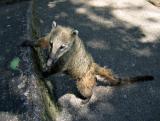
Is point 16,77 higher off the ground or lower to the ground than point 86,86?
higher

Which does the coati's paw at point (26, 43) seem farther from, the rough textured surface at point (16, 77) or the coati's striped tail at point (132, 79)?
the coati's striped tail at point (132, 79)

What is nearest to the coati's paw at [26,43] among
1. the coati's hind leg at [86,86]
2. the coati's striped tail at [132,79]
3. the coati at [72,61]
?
the coati at [72,61]

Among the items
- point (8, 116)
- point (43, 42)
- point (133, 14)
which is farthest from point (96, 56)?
point (8, 116)

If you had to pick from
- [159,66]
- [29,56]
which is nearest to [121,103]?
[159,66]

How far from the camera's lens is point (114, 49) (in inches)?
208

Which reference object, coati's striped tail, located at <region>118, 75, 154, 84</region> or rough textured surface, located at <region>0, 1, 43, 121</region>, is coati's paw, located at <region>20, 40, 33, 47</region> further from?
coati's striped tail, located at <region>118, 75, 154, 84</region>

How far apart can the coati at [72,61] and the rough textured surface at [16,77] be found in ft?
0.68

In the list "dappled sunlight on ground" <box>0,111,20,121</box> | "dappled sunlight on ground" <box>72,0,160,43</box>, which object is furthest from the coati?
"dappled sunlight on ground" <box>72,0,160,43</box>

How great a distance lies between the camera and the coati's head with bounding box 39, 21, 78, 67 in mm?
3709

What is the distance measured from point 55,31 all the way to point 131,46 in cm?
183

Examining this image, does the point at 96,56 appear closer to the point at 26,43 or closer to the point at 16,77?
the point at 26,43

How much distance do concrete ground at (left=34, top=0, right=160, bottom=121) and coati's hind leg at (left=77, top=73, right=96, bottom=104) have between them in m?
0.17

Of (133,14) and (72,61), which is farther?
(133,14)

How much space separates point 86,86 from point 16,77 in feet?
2.66
